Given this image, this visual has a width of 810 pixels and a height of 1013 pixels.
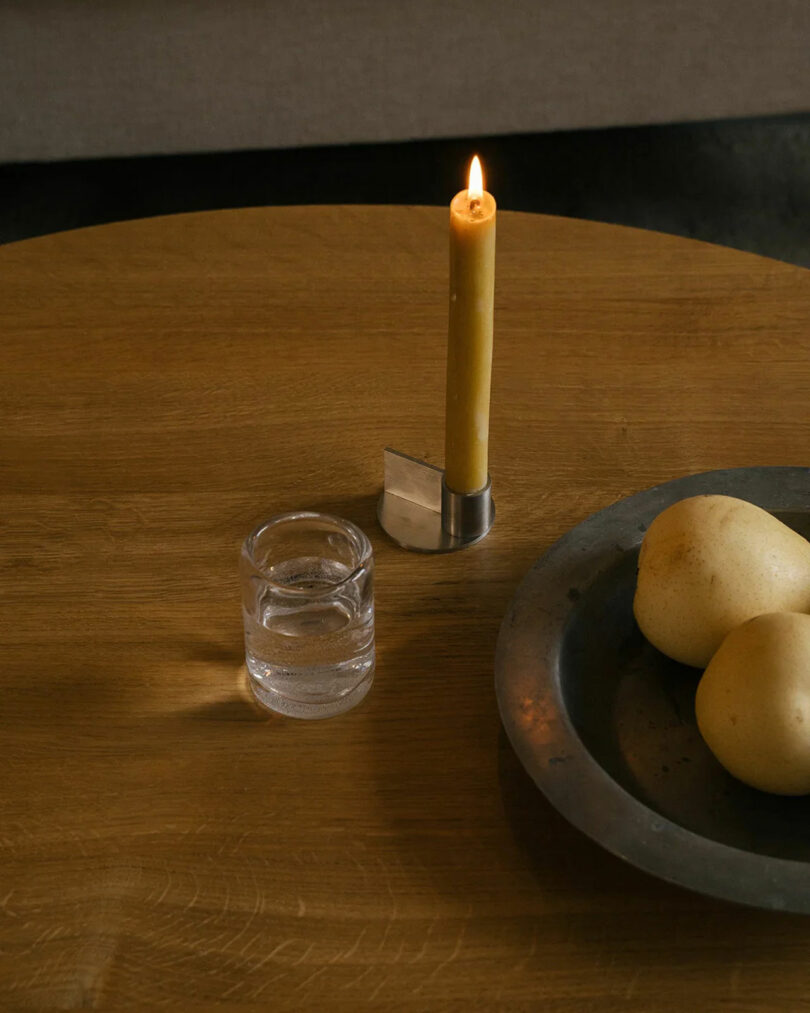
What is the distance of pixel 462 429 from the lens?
2.00ft

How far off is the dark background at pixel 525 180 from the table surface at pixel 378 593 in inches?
39.7

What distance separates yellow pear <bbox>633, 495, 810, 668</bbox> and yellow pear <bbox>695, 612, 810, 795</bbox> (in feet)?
0.10

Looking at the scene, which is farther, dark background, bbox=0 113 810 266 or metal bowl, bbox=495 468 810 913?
dark background, bbox=0 113 810 266

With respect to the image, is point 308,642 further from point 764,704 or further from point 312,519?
point 764,704

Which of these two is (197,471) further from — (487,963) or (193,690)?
(487,963)

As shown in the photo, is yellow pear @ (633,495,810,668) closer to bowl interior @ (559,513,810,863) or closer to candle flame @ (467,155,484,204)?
bowl interior @ (559,513,810,863)

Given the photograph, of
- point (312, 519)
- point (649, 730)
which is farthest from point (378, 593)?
point (649, 730)

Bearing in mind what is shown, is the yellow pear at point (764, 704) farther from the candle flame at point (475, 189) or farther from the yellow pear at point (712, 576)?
the candle flame at point (475, 189)

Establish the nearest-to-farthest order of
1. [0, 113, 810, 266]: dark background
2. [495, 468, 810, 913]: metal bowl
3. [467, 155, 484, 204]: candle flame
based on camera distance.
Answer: [495, 468, 810, 913]: metal bowl → [467, 155, 484, 204]: candle flame → [0, 113, 810, 266]: dark background

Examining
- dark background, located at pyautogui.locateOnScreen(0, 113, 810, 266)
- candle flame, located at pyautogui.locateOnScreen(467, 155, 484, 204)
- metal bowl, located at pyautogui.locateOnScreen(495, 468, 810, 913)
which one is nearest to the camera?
metal bowl, located at pyautogui.locateOnScreen(495, 468, 810, 913)

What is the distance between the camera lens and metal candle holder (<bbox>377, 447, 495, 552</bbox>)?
0.63 m

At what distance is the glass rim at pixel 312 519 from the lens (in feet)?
1.64

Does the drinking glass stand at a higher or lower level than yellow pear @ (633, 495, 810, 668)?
lower

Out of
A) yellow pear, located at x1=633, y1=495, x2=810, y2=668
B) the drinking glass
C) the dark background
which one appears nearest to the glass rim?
the drinking glass
